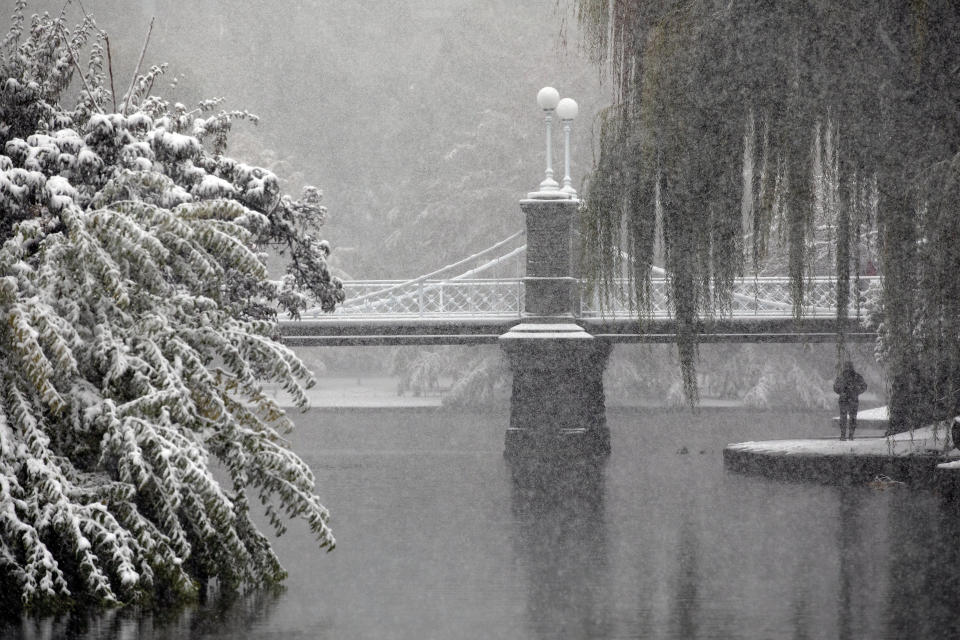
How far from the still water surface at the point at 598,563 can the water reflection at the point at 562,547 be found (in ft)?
0.10

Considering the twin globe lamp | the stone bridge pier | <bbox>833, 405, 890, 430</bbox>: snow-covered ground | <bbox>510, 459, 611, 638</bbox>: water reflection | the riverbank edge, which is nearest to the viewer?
<bbox>510, 459, 611, 638</bbox>: water reflection

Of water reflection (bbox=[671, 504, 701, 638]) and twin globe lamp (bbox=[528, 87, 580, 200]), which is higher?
twin globe lamp (bbox=[528, 87, 580, 200])

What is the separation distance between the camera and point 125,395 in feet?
33.1

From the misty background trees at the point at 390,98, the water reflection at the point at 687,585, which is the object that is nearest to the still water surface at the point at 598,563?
the water reflection at the point at 687,585

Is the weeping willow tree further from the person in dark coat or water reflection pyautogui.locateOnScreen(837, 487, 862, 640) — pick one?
the person in dark coat

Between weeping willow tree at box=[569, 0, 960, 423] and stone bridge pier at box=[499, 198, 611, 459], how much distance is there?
35.6ft

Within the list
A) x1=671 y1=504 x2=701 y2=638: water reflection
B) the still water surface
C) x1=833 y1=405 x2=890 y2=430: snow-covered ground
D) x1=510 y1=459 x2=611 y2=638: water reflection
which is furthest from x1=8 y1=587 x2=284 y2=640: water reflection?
x1=833 y1=405 x2=890 y2=430: snow-covered ground

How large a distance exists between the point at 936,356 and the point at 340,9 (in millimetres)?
54631

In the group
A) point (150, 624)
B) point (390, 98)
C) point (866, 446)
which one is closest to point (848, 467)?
point (866, 446)

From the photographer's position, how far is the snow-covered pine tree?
30.6ft

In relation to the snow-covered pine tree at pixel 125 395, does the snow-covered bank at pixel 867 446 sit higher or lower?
lower

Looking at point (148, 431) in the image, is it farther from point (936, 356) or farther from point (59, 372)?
point (936, 356)

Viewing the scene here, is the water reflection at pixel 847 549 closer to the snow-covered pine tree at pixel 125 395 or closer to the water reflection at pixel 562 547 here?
the water reflection at pixel 562 547

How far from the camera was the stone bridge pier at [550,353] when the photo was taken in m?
24.9
